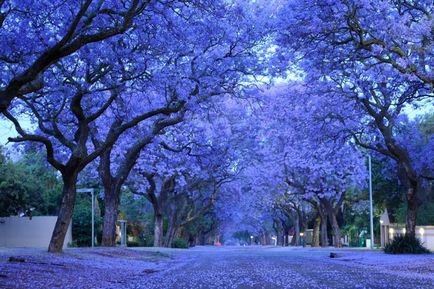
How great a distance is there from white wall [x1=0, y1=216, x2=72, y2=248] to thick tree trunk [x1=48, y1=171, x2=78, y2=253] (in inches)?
735

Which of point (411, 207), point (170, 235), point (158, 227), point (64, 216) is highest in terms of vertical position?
point (411, 207)

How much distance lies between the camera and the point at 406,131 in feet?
90.9

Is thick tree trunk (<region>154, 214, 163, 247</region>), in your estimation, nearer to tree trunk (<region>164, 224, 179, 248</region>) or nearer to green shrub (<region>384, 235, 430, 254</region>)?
tree trunk (<region>164, 224, 179, 248</region>)

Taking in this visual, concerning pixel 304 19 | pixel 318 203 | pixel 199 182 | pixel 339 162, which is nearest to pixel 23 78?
pixel 304 19

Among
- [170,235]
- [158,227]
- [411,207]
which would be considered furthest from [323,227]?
[411,207]

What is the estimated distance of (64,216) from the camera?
20.1m

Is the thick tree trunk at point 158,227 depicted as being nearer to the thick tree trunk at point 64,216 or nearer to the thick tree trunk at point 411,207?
the thick tree trunk at point 411,207

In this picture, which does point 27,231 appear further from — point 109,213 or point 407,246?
point 407,246

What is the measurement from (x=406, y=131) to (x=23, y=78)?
21021mm

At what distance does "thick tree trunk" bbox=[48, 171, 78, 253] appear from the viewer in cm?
2006

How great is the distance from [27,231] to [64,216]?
65.3 feet

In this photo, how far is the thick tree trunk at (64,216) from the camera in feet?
65.8

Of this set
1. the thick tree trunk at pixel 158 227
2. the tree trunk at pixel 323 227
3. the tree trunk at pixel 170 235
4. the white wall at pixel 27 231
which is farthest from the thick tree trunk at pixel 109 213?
the tree trunk at pixel 323 227

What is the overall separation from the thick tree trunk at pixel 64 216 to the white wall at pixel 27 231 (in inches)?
735
